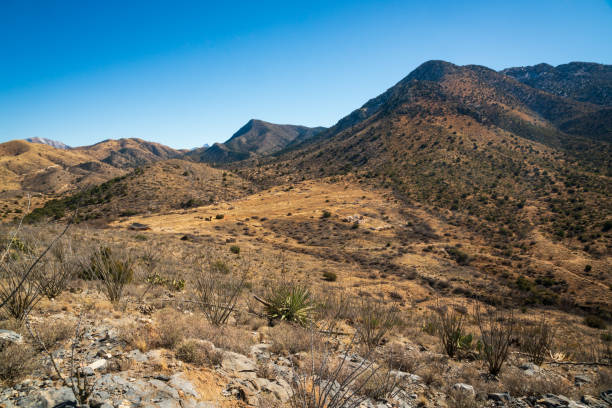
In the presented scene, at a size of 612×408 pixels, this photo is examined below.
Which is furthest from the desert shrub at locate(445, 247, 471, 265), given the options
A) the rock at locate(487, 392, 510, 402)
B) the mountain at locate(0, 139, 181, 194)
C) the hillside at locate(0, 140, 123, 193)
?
the hillside at locate(0, 140, 123, 193)

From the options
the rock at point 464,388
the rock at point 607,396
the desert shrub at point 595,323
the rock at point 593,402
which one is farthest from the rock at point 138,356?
the desert shrub at point 595,323

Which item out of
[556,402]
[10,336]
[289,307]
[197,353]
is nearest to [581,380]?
[556,402]

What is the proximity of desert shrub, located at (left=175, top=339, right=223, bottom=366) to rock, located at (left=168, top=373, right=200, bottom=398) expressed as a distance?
394 millimetres

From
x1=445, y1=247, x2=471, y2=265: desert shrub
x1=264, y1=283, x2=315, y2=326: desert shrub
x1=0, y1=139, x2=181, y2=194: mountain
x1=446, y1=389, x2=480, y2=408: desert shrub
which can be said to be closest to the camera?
x1=446, y1=389, x2=480, y2=408: desert shrub

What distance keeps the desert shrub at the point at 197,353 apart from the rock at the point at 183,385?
15.5 inches

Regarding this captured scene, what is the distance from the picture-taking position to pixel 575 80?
121 m

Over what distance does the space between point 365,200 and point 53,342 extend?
50.8m

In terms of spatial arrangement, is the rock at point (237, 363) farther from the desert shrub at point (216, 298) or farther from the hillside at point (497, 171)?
the hillside at point (497, 171)

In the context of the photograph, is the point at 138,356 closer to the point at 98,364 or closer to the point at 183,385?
the point at 98,364

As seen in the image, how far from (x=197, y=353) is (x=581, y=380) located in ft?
22.8

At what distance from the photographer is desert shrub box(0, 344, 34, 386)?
2869mm

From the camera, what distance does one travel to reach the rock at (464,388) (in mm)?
4250

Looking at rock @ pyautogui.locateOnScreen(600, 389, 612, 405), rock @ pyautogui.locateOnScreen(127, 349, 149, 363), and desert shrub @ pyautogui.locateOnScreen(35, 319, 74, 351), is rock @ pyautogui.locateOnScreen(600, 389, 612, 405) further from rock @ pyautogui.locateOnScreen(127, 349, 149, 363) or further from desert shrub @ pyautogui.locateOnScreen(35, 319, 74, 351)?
desert shrub @ pyautogui.locateOnScreen(35, 319, 74, 351)

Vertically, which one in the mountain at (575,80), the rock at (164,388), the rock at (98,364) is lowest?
the rock at (164,388)
